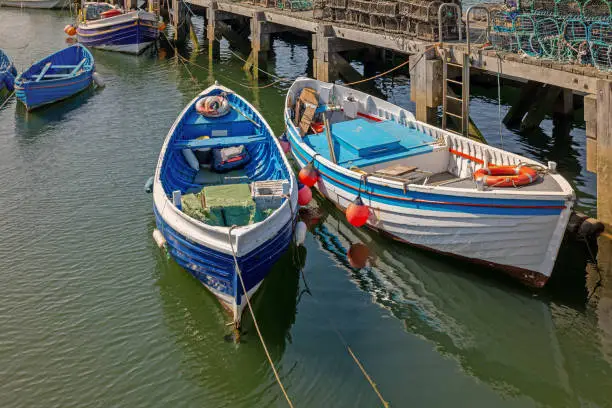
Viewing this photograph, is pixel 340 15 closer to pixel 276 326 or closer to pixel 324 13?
pixel 324 13

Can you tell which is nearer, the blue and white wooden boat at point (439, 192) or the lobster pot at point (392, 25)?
the blue and white wooden boat at point (439, 192)

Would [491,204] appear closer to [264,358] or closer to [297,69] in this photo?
[264,358]

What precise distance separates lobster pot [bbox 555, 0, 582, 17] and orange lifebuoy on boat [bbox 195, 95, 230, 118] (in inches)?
356

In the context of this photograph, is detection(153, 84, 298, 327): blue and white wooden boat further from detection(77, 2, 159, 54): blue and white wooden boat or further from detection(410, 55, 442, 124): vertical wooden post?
detection(77, 2, 159, 54): blue and white wooden boat

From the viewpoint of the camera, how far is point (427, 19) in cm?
1991

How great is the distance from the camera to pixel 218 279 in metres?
12.1

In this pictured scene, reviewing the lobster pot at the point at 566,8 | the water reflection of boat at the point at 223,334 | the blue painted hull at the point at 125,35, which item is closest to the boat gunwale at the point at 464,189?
the water reflection of boat at the point at 223,334

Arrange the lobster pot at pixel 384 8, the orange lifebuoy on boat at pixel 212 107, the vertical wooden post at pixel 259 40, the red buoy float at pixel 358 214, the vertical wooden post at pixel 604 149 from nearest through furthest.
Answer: the vertical wooden post at pixel 604 149 → the red buoy float at pixel 358 214 → the orange lifebuoy on boat at pixel 212 107 → the lobster pot at pixel 384 8 → the vertical wooden post at pixel 259 40

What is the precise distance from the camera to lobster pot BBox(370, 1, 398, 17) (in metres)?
21.3

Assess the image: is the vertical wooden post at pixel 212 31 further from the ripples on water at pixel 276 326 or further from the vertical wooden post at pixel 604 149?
the vertical wooden post at pixel 604 149

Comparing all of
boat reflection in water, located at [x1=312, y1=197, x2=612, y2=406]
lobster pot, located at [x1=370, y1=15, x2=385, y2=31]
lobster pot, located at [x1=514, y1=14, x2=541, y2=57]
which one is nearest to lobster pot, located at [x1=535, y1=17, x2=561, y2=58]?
lobster pot, located at [x1=514, y1=14, x2=541, y2=57]

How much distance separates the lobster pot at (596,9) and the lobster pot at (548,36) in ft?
2.41

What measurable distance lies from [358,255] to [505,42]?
7.55 m

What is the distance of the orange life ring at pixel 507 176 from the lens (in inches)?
514
